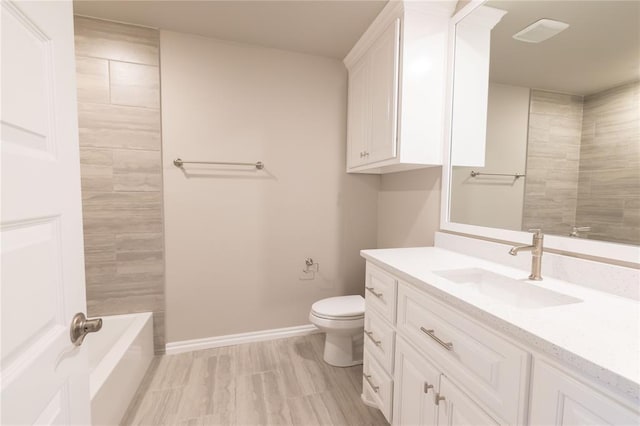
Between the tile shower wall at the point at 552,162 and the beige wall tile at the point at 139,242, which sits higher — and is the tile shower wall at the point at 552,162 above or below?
above

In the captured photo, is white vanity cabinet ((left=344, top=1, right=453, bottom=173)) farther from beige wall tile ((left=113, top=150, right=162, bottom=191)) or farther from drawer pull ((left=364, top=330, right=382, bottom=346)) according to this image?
beige wall tile ((left=113, top=150, right=162, bottom=191))

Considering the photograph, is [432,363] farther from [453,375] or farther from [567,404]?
[567,404]

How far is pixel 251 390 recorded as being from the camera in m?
1.76

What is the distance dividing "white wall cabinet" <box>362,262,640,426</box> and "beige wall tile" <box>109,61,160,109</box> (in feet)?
6.24

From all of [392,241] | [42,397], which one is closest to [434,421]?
[42,397]

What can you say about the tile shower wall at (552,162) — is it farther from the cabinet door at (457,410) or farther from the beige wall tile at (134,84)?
the beige wall tile at (134,84)

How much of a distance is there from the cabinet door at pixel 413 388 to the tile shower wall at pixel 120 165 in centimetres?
176

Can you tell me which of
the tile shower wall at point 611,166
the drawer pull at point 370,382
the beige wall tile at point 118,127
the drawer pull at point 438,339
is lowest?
the drawer pull at point 370,382

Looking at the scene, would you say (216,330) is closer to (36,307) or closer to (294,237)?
(294,237)

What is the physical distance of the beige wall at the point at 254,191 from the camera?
2.09 metres

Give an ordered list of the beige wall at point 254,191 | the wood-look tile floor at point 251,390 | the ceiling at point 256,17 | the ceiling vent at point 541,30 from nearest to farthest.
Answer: the ceiling vent at point 541,30 < the wood-look tile floor at point 251,390 < the ceiling at point 256,17 < the beige wall at point 254,191

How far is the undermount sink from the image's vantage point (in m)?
0.99

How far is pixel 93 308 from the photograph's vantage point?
1997 mm

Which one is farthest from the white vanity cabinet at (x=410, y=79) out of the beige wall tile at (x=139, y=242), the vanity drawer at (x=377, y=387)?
the beige wall tile at (x=139, y=242)
